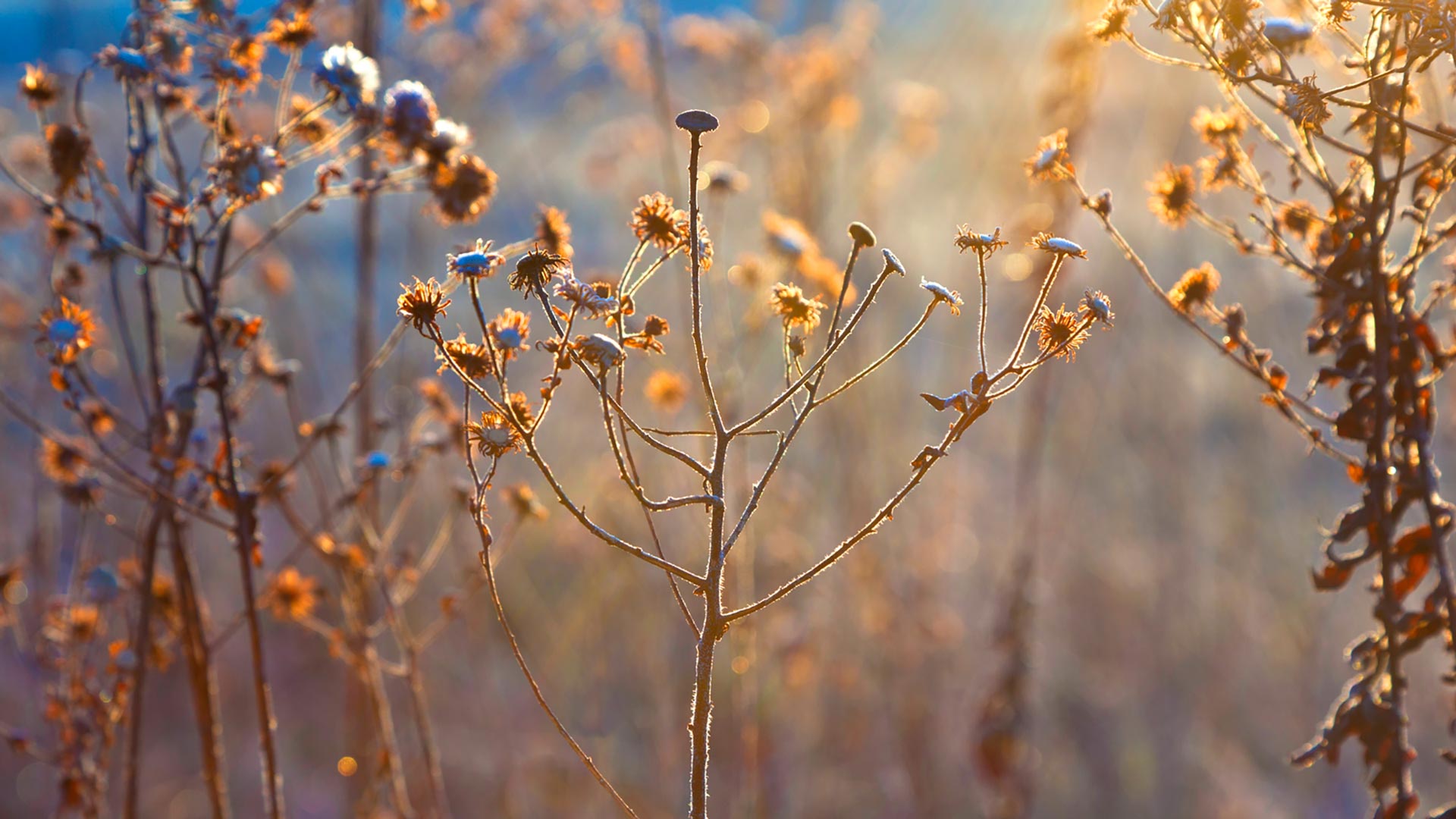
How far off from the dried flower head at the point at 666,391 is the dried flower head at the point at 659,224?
1394 millimetres

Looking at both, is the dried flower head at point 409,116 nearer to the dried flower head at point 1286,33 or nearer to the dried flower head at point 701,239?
the dried flower head at point 701,239

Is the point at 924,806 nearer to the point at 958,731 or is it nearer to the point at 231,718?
the point at 958,731

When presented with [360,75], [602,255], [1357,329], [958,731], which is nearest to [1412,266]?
[1357,329]

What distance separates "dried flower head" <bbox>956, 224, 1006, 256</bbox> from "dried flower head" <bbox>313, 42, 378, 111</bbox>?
1.36m

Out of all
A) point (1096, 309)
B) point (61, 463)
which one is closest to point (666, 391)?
point (61, 463)

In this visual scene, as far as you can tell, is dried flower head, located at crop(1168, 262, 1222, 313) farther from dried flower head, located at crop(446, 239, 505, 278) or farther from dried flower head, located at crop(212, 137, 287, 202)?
dried flower head, located at crop(212, 137, 287, 202)

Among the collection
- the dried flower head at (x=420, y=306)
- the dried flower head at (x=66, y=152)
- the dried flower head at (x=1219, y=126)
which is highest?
the dried flower head at (x=1219, y=126)

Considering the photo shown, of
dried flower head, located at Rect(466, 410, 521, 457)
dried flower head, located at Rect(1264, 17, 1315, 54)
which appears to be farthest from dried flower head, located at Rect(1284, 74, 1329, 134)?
dried flower head, located at Rect(466, 410, 521, 457)

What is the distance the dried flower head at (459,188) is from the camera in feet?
7.47

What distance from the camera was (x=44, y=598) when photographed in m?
3.24

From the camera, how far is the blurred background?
469 centimetres

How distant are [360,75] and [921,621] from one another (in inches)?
174

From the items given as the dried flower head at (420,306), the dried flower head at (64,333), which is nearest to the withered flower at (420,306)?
the dried flower head at (420,306)

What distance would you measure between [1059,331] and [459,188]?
141cm
